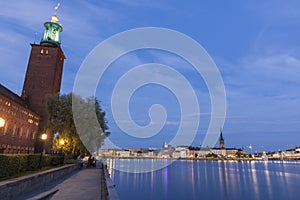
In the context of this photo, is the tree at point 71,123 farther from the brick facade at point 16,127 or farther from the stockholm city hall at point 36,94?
the stockholm city hall at point 36,94

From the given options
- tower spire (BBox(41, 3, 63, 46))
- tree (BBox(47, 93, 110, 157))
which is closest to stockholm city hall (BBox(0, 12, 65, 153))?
tower spire (BBox(41, 3, 63, 46))

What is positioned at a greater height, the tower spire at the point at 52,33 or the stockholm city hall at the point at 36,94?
the tower spire at the point at 52,33

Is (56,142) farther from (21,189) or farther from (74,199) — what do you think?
(74,199)

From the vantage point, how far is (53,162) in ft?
94.1

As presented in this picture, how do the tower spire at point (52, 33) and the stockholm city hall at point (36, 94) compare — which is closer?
the stockholm city hall at point (36, 94)

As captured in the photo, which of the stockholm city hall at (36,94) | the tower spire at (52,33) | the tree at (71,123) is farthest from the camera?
the tower spire at (52,33)

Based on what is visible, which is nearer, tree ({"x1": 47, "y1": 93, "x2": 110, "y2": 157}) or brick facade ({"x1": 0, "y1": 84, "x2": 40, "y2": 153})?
tree ({"x1": 47, "y1": 93, "x2": 110, "y2": 157})

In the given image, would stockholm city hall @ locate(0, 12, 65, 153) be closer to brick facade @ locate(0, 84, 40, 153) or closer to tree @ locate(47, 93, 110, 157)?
brick facade @ locate(0, 84, 40, 153)

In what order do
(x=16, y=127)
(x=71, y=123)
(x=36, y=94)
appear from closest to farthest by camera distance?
1. (x=71, y=123)
2. (x=16, y=127)
3. (x=36, y=94)

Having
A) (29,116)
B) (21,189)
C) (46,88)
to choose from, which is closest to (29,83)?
(46,88)

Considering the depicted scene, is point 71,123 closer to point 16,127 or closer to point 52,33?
point 16,127

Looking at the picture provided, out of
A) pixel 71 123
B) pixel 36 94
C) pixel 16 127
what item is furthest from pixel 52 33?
pixel 71 123

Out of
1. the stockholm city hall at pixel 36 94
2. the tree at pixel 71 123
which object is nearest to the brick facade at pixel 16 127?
the stockholm city hall at pixel 36 94

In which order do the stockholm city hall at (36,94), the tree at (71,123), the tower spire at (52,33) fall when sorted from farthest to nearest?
the tower spire at (52,33) < the stockholm city hall at (36,94) < the tree at (71,123)
